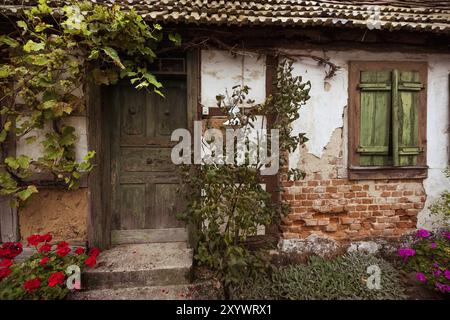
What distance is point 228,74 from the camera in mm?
3475

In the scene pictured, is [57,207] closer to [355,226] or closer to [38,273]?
[38,273]

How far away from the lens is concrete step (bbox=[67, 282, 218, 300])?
9.55 ft

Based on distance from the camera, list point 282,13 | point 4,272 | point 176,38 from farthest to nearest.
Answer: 1. point 282,13
2. point 176,38
3. point 4,272

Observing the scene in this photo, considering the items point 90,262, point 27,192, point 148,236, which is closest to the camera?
point 90,262

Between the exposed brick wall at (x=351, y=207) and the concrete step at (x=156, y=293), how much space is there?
135cm

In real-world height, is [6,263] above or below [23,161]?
below

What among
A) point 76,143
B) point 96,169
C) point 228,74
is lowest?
point 96,169

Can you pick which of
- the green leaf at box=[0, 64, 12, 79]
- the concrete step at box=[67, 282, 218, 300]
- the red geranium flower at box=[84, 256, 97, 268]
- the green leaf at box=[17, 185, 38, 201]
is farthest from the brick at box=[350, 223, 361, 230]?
the green leaf at box=[0, 64, 12, 79]

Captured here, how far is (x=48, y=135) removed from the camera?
10.2 feet

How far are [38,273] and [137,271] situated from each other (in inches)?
40.8

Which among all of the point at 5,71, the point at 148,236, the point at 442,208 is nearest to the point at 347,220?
the point at 442,208

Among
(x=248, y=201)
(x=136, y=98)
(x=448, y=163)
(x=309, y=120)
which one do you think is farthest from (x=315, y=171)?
(x=136, y=98)
